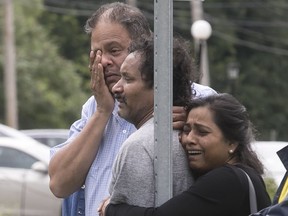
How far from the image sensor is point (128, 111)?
3.79 m

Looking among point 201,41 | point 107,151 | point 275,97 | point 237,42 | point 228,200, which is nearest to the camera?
point 228,200

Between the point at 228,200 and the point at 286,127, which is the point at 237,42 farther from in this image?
the point at 228,200

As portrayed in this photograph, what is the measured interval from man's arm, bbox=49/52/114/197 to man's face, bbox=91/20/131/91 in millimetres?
51

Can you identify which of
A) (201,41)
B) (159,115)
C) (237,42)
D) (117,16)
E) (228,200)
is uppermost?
(237,42)

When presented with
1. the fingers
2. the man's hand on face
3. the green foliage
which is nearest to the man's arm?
the man's hand on face

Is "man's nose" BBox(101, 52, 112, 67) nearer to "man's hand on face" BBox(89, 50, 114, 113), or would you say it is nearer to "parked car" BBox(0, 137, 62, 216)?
"man's hand on face" BBox(89, 50, 114, 113)

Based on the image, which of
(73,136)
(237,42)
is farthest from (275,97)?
(73,136)

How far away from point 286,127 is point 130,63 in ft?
126

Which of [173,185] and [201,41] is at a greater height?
[201,41]

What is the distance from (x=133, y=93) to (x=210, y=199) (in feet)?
1.74

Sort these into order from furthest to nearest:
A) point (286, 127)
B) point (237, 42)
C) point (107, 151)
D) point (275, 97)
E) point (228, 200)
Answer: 1. point (237, 42)
2. point (275, 97)
3. point (286, 127)
4. point (107, 151)
5. point (228, 200)

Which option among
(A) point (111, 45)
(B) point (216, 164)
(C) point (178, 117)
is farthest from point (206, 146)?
(A) point (111, 45)

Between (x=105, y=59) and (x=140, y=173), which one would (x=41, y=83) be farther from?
(x=140, y=173)

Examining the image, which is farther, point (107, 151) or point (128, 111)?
point (107, 151)
